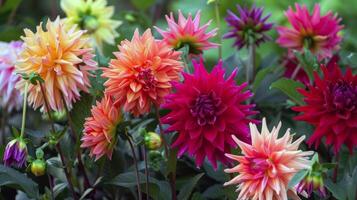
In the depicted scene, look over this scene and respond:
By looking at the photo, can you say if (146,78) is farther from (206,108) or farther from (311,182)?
(311,182)

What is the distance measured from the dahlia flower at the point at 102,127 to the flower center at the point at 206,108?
0.11 metres

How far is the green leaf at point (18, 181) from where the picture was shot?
2.74 ft

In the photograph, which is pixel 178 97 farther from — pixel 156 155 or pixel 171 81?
pixel 156 155

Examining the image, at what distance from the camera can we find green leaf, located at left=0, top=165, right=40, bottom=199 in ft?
2.74

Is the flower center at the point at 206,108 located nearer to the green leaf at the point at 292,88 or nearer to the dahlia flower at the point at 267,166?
the dahlia flower at the point at 267,166

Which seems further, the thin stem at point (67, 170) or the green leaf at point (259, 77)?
the green leaf at point (259, 77)

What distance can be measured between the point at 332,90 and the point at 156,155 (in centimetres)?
26

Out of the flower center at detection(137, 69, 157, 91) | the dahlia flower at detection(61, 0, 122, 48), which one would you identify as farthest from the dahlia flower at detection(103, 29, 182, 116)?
the dahlia flower at detection(61, 0, 122, 48)

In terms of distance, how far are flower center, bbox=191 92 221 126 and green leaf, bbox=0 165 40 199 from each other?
257mm

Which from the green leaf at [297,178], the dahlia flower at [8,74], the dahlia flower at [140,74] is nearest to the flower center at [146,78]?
the dahlia flower at [140,74]

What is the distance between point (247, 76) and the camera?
113cm

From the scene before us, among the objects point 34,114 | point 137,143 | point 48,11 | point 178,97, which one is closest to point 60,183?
point 137,143

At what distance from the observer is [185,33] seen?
869 mm

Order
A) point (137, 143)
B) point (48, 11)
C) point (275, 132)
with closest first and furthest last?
1. point (275, 132)
2. point (137, 143)
3. point (48, 11)
